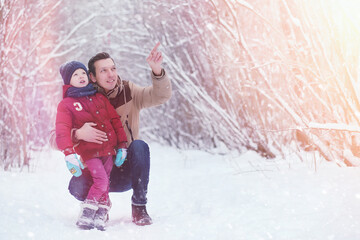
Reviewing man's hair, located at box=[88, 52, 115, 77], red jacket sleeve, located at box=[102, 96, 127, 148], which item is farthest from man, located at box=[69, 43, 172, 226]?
red jacket sleeve, located at box=[102, 96, 127, 148]

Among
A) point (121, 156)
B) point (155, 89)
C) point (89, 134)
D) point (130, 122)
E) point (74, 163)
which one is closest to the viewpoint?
point (74, 163)

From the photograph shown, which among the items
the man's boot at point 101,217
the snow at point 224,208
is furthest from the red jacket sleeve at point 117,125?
the snow at point 224,208

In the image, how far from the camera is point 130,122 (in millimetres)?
3369

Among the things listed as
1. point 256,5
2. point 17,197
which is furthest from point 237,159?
point 17,197

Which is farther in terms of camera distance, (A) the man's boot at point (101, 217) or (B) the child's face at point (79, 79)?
(B) the child's face at point (79, 79)

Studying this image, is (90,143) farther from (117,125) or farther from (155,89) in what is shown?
(155,89)

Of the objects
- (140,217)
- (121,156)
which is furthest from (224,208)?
(121,156)

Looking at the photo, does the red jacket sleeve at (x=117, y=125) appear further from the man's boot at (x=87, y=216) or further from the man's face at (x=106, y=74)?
the man's boot at (x=87, y=216)

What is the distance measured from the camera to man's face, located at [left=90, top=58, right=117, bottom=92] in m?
3.24

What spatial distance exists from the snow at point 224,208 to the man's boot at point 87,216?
47 millimetres

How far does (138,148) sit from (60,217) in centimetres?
72

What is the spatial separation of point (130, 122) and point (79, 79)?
20.0 inches

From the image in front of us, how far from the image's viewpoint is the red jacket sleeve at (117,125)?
3.08m

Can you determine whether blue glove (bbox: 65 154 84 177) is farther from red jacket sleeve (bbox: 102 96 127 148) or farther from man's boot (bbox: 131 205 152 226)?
man's boot (bbox: 131 205 152 226)
